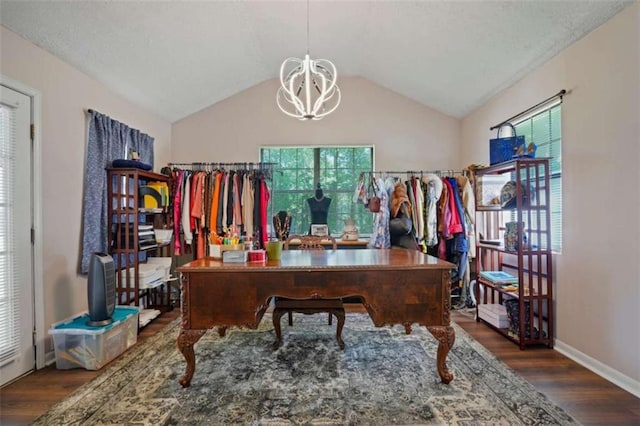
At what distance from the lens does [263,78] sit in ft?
13.7

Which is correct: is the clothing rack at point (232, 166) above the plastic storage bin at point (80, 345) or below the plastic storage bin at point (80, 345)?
above

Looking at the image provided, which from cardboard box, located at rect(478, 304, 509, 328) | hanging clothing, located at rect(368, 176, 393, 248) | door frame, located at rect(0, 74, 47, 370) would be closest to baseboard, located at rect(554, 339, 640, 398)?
cardboard box, located at rect(478, 304, 509, 328)

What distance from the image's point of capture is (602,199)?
2.07 m

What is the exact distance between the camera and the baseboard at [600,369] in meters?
1.83

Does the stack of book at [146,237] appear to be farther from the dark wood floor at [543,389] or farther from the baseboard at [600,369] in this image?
the baseboard at [600,369]

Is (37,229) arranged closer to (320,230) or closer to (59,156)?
(59,156)

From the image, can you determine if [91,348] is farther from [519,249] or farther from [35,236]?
[519,249]

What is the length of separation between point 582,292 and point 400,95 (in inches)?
124

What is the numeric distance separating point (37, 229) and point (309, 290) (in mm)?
2068

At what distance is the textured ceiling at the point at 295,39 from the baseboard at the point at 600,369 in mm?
2352

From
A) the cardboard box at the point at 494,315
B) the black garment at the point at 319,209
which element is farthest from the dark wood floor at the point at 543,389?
the black garment at the point at 319,209

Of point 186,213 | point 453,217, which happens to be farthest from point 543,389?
point 186,213

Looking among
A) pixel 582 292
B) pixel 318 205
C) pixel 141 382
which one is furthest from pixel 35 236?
pixel 582 292

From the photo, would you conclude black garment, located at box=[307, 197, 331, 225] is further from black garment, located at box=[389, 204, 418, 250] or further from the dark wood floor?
the dark wood floor
